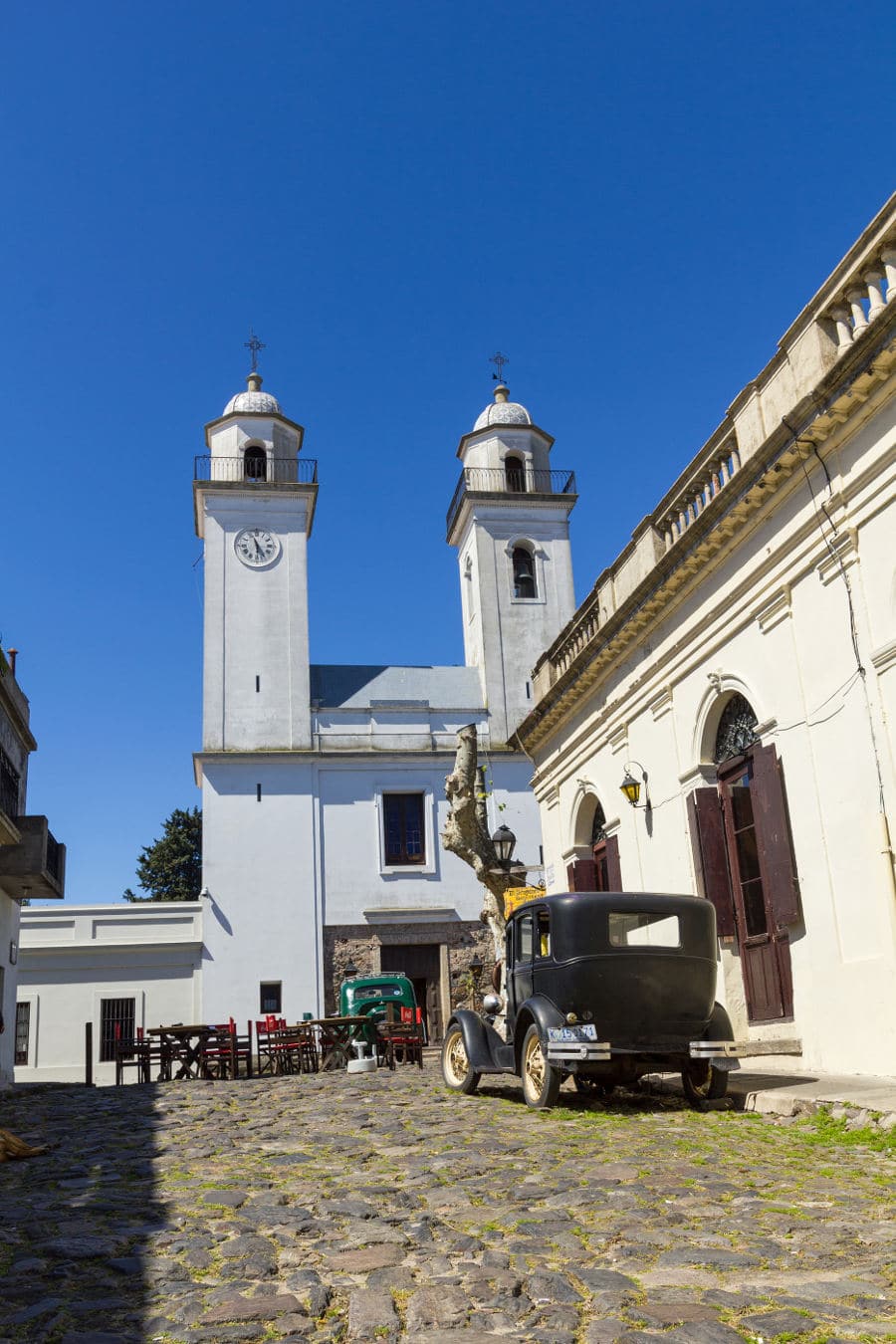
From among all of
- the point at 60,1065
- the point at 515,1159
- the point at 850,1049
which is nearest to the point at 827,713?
the point at 850,1049

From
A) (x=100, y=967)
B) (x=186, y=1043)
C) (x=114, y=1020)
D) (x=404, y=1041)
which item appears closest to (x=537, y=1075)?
(x=404, y=1041)

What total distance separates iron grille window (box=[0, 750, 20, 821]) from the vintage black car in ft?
42.9

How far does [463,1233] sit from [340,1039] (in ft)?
49.4

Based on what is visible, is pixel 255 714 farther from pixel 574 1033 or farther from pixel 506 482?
pixel 574 1033

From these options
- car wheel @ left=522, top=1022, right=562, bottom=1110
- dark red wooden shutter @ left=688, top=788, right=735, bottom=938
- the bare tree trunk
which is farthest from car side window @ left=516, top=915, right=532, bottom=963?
the bare tree trunk

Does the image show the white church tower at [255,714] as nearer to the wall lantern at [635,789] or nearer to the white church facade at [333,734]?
the white church facade at [333,734]

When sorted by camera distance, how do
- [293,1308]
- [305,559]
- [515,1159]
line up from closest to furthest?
[293,1308], [515,1159], [305,559]

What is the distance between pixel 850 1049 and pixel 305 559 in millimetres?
27275

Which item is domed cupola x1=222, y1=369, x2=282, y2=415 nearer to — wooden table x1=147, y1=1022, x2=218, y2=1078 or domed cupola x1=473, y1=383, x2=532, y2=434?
domed cupola x1=473, y1=383, x2=532, y2=434

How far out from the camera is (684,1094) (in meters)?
10.7

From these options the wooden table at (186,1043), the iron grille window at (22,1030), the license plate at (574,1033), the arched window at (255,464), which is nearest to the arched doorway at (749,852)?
the license plate at (574,1033)

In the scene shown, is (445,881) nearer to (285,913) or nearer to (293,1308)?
(285,913)

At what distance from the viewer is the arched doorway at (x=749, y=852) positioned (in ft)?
38.5

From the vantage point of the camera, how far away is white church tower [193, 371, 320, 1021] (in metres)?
31.5
